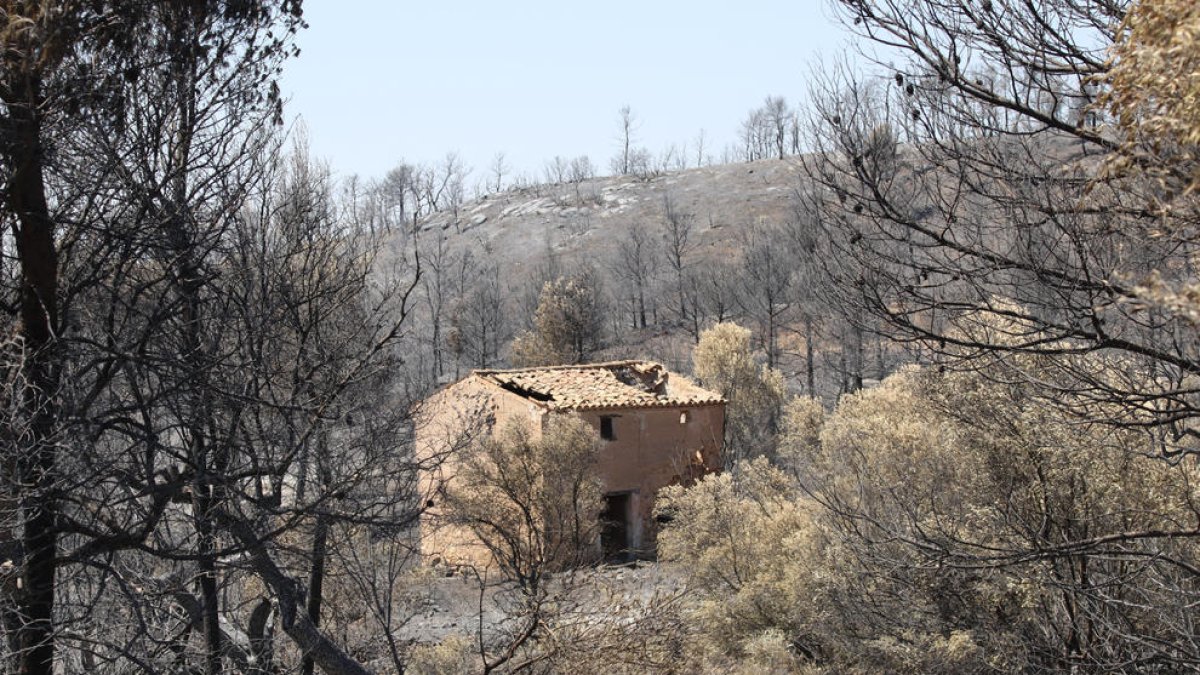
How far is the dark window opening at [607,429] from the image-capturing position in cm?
2991

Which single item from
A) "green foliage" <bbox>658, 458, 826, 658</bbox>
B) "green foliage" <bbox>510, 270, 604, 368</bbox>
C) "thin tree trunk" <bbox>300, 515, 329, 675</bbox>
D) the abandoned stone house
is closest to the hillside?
"green foliage" <bbox>510, 270, 604, 368</bbox>

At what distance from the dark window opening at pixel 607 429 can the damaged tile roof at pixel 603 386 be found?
17.4 inches

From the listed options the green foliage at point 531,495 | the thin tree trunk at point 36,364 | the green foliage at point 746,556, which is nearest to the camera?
the thin tree trunk at point 36,364

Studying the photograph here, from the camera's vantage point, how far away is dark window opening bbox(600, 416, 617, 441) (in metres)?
29.9

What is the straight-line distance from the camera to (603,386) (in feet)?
106

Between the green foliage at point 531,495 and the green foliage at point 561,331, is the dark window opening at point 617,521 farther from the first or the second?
the green foliage at point 561,331

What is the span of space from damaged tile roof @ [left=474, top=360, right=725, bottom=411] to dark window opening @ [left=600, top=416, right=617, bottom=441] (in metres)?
0.44

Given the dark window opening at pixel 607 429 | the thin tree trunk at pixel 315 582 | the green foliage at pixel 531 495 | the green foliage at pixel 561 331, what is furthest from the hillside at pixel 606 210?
the thin tree trunk at pixel 315 582

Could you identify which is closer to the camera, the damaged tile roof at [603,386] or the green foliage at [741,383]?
the damaged tile roof at [603,386]

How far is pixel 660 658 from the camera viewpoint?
13711 mm

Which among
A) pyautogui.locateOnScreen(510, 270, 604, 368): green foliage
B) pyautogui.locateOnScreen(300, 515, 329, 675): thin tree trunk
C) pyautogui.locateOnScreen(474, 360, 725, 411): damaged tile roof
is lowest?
pyautogui.locateOnScreen(300, 515, 329, 675): thin tree trunk

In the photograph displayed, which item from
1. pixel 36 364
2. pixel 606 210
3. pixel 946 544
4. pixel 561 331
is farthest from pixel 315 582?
pixel 606 210

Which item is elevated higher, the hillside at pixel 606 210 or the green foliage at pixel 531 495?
the hillside at pixel 606 210

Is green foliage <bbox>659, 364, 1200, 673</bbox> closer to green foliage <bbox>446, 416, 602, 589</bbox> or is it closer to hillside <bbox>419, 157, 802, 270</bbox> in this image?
green foliage <bbox>446, 416, 602, 589</bbox>
